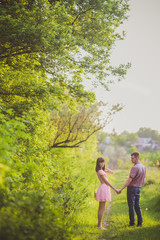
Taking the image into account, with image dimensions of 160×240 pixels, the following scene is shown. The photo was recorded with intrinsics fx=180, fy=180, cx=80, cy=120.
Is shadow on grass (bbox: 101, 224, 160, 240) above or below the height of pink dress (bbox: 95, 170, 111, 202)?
below

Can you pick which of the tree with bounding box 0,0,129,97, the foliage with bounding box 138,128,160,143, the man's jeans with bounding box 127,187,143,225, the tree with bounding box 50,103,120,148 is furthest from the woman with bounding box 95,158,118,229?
the foliage with bounding box 138,128,160,143

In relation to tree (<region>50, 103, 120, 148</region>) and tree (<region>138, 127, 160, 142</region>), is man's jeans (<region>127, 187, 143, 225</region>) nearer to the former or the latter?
tree (<region>50, 103, 120, 148</region>)

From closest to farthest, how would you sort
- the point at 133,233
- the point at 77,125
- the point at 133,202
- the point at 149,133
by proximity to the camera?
1. the point at 133,233
2. the point at 133,202
3. the point at 77,125
4. the point at 149,133

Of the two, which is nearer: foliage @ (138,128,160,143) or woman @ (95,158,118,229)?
woman @ (95,158,118,229)

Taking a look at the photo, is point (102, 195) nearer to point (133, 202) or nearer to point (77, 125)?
point (133, 202)

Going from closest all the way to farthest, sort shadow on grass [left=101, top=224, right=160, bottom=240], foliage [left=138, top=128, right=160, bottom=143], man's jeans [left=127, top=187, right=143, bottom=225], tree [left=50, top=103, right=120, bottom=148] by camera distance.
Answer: shadow on grass [left=101, top=224, right=160, bottom=240], man's jeans [left=127, top=187, right=143, bottom=225], tree [left=50, top=103, right=120, bottom=148], foliage [left=138, top=128, right=160, bottom=143]

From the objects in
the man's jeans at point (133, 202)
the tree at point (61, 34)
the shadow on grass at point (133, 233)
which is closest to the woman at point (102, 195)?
the shadow on grass at point (133, 233)

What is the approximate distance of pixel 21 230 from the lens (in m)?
2.45

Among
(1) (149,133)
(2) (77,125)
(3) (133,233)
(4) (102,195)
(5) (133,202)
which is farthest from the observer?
(1) (149,133)

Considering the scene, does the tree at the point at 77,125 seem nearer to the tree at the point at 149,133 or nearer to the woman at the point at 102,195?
the woman at the point at 102,195

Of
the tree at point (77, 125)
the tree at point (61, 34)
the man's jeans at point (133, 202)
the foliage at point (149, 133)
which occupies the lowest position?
the man's jeans at point (133, 202)

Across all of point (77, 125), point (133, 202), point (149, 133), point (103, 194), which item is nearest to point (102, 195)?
point (103, 194)

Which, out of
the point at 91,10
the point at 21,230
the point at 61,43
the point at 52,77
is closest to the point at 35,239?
the point at 21,230

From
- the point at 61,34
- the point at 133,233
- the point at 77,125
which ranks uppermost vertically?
the point at 61,34
